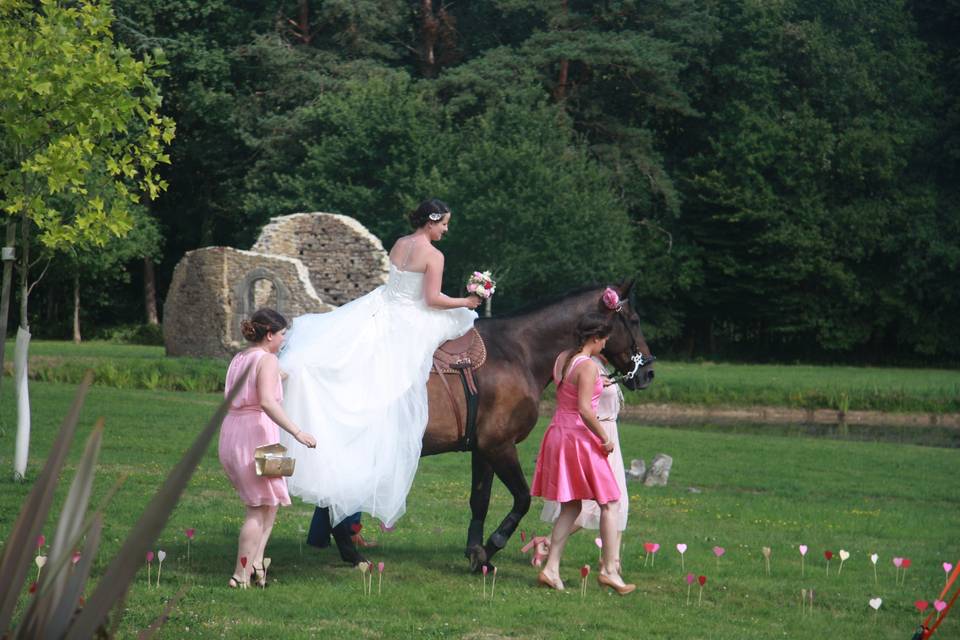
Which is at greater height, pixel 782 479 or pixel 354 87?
pixel 354 87

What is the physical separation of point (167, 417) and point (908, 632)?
48.4 feet

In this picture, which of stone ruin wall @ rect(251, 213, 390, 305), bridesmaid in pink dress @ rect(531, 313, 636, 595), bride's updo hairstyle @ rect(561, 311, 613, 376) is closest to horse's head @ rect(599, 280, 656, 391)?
bride's updo hairstyle @ rect(561, 311, 613, 376)

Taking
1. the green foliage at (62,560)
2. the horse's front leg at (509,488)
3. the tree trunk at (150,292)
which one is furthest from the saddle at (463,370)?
the tree trunk at (150,292)

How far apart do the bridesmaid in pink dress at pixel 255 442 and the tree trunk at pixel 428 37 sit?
1761 inches

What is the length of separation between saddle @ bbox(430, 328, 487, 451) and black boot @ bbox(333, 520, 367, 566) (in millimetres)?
1028

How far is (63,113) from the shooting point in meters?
11.6

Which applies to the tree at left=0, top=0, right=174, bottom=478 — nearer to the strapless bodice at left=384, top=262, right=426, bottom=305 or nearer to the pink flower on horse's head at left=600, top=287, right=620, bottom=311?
the strapless bodice at left=384, top=262, right=426, bottom=305

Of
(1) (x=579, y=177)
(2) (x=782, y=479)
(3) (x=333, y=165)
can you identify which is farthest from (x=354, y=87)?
(2) (x=782, y=479)

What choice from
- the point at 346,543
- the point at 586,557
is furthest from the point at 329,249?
the point at 346,543

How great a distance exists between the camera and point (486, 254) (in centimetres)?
4006

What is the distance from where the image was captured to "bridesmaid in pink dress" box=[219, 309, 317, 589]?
312 inches

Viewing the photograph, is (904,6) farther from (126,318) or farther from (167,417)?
(167,417)

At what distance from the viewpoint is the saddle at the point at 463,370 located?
8.75 m

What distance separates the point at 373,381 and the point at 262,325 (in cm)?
87
